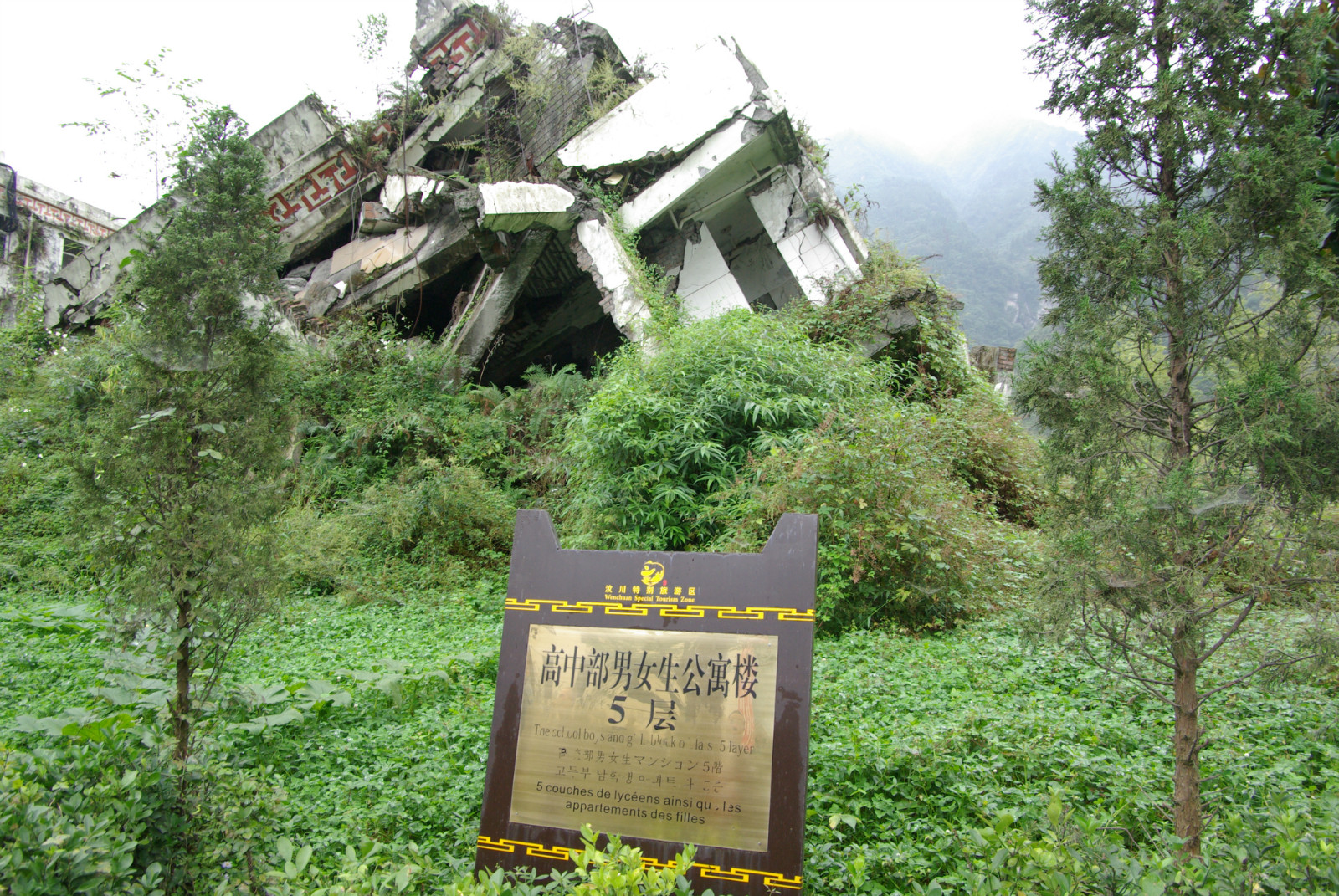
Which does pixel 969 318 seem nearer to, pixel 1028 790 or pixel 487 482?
pixel 487 482

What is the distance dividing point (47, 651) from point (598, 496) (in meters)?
4.48

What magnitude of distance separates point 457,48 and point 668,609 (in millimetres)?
13363

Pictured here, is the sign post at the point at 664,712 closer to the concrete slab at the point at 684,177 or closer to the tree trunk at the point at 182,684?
the tree trunk at the point at 182,684

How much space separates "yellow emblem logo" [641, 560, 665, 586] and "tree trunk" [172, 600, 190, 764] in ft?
6.95

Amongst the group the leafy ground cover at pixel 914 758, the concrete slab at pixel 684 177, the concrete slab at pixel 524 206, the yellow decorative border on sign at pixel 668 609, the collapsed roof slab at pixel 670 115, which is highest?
the collapsed roof slab at pixel 670 115

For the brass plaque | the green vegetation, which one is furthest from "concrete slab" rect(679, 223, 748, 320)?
the brass plaque

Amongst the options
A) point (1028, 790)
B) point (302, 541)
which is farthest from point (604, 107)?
point (1028, 790)

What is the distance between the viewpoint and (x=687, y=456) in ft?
23.4

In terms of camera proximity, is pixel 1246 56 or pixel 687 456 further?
pixel 687 456

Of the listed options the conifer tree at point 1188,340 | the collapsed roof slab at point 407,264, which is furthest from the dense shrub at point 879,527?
the collapsed roof slab at point 407,264

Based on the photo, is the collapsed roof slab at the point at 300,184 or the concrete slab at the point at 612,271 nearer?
the concrete slab at the point at 612,271

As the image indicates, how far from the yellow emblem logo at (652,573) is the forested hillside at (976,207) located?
18841 millimetres

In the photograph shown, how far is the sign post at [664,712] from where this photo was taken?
281 centimetres

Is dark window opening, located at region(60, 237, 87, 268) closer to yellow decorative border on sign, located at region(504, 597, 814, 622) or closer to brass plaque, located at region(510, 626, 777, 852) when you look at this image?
yellow decorative border on sign, located at region(504, 597, 814, 622)
